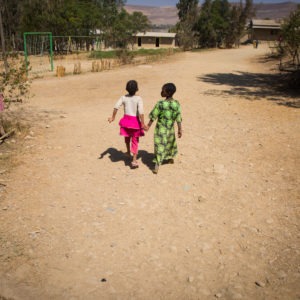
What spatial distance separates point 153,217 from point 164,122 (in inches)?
58.5

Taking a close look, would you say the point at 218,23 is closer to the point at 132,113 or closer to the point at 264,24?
the point at 264,24

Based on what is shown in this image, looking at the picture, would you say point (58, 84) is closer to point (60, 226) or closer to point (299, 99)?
point (299, 99)

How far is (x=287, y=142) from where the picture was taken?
5.96m

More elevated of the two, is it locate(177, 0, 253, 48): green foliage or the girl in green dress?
locate(177, 0, 253, 48): green foliage

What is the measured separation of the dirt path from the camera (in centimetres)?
268

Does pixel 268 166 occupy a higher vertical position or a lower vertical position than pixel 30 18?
lower

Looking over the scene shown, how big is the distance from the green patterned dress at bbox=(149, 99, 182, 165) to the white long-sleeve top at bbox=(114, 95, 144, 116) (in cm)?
19

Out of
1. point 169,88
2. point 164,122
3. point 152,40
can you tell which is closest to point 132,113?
point 164,122

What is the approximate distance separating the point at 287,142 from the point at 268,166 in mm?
1350

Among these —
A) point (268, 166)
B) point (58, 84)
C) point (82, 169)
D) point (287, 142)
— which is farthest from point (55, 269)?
point (58, 84)

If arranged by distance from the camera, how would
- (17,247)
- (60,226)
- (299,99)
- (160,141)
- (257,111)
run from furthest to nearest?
(299,99), (257,111), (160,141), (60,226), (17,247)

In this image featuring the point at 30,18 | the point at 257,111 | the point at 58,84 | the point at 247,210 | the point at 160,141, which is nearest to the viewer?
the point at 247,210

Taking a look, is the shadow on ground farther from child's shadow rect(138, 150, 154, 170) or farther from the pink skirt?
the pink skirt

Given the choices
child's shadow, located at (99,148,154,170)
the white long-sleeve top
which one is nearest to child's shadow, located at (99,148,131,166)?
child's shadow, located at (99,148,154,170)
